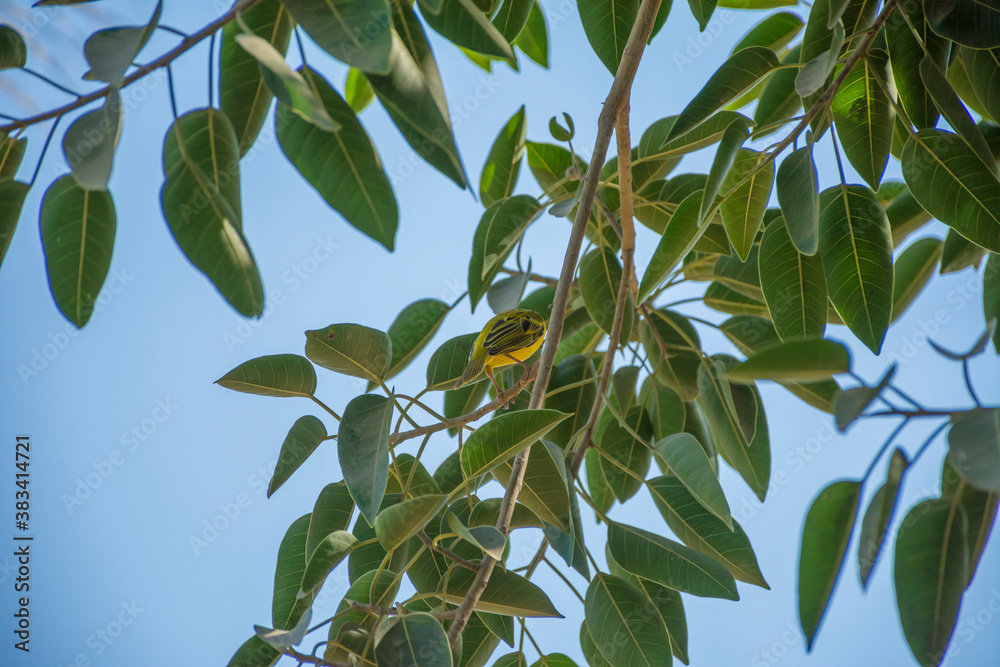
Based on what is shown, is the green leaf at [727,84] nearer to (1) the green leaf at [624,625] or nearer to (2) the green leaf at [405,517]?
(2) the green leaf at [405,517]

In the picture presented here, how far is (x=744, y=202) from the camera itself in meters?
1.08

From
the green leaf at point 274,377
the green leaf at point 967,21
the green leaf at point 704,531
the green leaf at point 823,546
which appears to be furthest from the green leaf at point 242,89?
the green leaf at point 704,531

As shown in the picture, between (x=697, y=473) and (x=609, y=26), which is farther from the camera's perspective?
(x=609, y=26)

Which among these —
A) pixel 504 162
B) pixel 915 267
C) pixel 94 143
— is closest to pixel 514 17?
pixel 504 162

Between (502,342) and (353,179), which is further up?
(502,342)

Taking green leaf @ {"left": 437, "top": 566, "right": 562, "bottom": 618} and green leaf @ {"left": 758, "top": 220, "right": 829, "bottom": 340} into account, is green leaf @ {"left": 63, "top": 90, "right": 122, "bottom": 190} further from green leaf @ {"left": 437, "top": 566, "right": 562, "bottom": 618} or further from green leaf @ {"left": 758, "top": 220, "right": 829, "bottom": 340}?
green leaf @ {"left": 758, "top": 220, "right": 829, "bottom": 340}

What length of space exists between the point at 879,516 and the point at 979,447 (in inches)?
3.7

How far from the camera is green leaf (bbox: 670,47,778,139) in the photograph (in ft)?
3.10

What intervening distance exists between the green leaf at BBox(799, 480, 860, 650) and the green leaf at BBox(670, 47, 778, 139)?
1.75 feet

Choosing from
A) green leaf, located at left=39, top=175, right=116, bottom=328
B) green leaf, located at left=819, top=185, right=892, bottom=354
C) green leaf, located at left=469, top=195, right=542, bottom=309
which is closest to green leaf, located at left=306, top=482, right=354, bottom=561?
green leaf, located at left=469, top=195, right=542, bottom=309

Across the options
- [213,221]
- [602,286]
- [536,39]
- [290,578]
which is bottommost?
[290,578]

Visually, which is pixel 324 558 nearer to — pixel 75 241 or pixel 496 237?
pixel 75 241

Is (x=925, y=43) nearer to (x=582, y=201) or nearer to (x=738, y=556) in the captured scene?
(x=582, y=201)

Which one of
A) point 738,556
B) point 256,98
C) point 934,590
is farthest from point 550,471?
point 256,98
